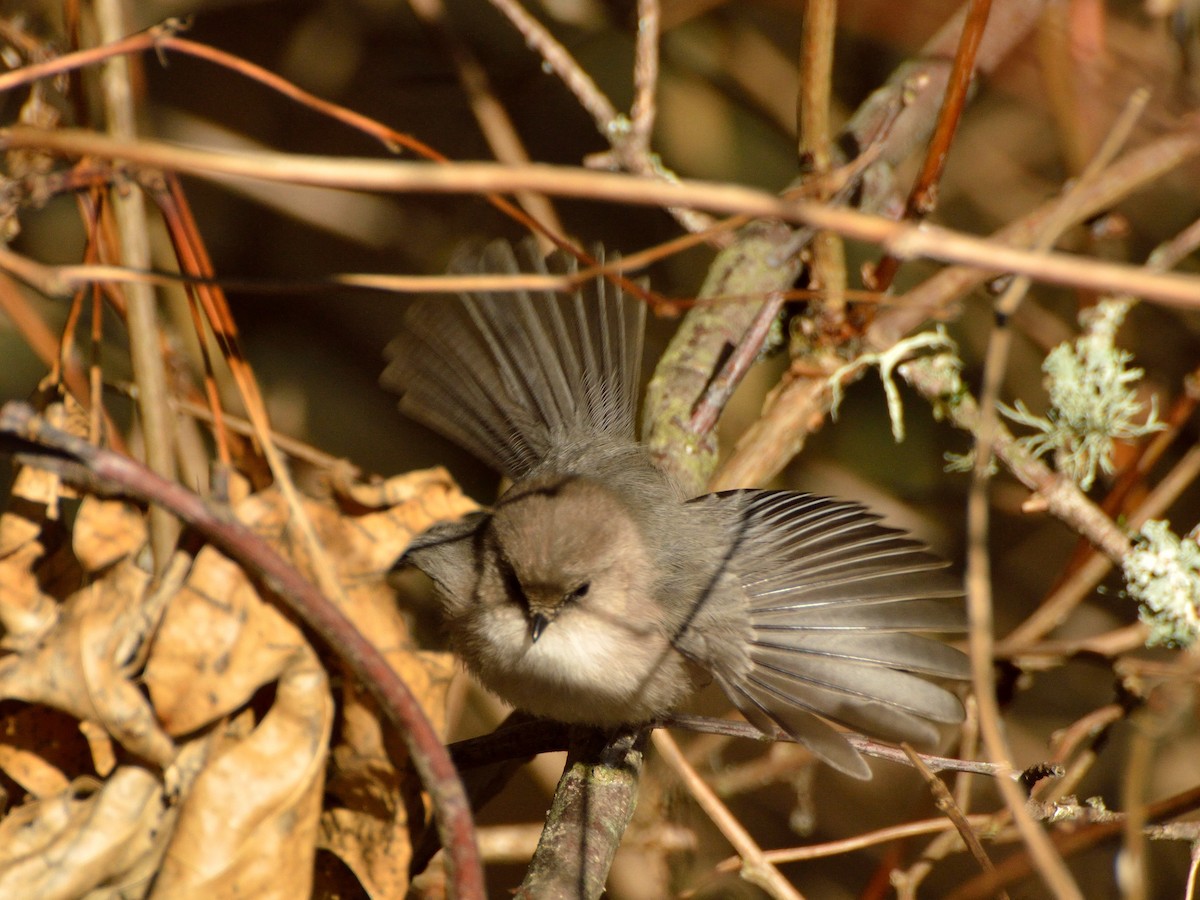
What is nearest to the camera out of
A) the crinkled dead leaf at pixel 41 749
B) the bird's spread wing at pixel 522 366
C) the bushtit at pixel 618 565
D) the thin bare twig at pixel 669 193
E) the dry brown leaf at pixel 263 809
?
the thin bare twig at pixel 669 193

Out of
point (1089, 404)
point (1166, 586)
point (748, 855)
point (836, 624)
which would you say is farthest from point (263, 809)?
point (1089, 404)

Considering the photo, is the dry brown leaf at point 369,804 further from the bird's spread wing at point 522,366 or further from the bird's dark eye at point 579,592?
the bird's spread wing at point 522,366

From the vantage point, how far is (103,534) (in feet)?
4.08

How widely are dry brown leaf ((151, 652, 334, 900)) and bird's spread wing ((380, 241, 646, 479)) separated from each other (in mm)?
1069

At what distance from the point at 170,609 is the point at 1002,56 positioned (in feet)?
6.83

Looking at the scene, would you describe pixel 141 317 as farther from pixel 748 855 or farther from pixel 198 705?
pixel 748 855

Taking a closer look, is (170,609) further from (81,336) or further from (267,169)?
(81,336)

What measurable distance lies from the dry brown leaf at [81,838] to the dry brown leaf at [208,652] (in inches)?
3.4

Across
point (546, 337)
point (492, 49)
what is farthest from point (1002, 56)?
point (492, 49)

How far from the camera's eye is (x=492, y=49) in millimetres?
2963

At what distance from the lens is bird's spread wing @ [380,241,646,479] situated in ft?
7.39

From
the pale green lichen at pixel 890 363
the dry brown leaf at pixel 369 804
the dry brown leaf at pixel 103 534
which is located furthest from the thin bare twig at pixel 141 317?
the pale green lichen at pixel 890 363

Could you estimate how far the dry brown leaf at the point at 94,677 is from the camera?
3.84 feet

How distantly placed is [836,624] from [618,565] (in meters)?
0.46
